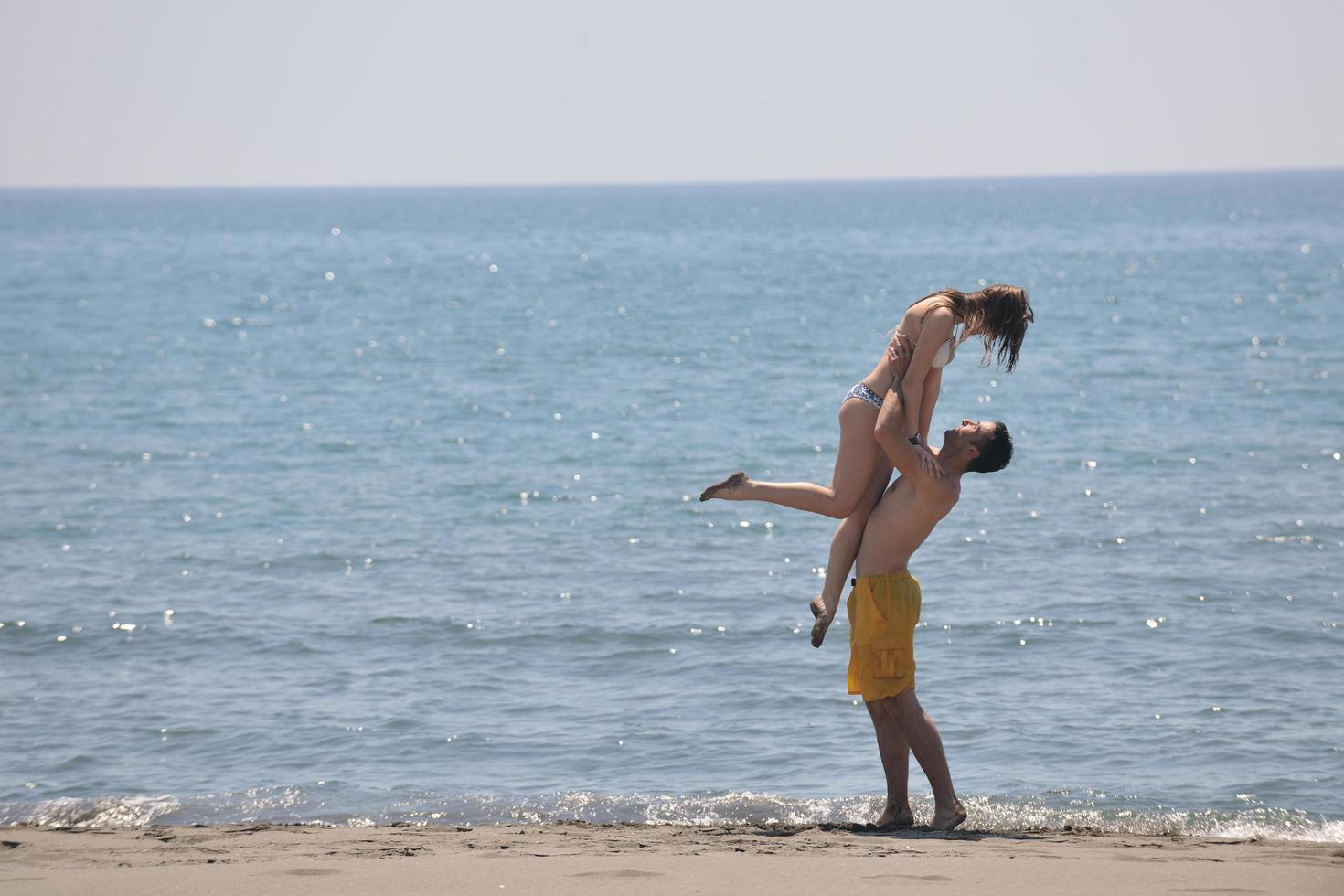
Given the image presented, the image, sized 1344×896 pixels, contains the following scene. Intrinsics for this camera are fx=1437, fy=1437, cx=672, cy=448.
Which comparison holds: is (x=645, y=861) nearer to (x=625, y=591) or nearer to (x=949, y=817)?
(x=949, y=817)

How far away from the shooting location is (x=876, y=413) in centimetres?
631

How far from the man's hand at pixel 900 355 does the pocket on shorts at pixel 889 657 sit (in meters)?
1.15

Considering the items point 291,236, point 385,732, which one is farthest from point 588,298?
point 291,236

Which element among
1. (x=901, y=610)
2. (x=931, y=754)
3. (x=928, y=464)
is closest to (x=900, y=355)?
(x=928, y=464)

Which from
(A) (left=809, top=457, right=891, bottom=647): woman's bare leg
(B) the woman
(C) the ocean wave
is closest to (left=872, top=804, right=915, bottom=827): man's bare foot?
(C) the ocean wave

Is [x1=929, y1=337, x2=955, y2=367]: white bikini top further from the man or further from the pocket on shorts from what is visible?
the pocket on shorts

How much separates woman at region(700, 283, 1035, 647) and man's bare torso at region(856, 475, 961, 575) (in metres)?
0.08

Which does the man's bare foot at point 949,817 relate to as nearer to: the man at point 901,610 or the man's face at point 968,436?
the man at point 901,610

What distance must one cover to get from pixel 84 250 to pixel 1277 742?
7997 cm

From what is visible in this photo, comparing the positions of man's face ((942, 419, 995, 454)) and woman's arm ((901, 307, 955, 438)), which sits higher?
woman's arm ((901, 307, 955, 438))

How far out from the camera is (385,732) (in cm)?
831

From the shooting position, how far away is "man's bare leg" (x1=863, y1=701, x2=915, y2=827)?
6.43m

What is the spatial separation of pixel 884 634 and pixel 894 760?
61 cm

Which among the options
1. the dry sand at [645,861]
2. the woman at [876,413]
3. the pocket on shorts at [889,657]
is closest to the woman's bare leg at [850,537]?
the woman at [876,413]
